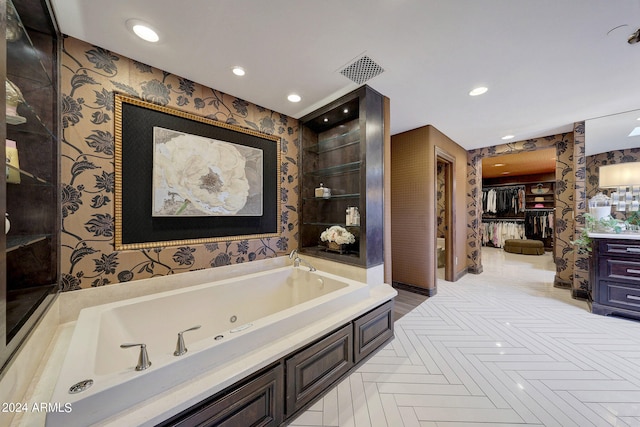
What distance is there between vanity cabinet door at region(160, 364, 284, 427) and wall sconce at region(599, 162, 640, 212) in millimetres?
4782

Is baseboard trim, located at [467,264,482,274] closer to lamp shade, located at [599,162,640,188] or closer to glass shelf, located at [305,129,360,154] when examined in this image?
lamp shade, located at [599,162,640,188]

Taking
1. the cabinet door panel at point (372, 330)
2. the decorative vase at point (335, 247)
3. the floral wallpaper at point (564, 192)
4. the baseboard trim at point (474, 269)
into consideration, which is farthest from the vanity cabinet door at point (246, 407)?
the baseboard trim at point (474, 269)

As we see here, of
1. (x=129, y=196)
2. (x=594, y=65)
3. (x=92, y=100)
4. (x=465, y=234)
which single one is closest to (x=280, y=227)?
(x=129, y=196)

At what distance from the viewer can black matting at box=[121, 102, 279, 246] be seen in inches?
68.1

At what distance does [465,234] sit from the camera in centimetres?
437

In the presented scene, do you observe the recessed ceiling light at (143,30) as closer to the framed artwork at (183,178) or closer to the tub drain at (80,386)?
the framed artwork at (183,178)

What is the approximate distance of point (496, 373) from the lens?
1.74 meters

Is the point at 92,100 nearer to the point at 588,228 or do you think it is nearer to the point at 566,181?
the point at 588,228

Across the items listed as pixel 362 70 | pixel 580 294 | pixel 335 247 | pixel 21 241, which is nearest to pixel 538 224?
pixel 580 294

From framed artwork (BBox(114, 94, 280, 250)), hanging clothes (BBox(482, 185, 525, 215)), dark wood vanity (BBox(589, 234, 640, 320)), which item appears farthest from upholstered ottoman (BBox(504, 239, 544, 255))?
framed artwork (BBox(114, 94, 280, 250))

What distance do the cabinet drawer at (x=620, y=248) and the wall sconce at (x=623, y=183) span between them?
968 millimetres

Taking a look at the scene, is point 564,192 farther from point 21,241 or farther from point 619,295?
point 21,241

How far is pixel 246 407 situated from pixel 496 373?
1894 millimetres

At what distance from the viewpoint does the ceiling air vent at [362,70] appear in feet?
5.83
